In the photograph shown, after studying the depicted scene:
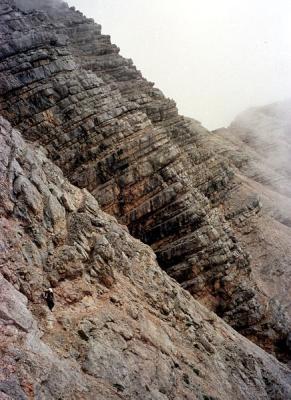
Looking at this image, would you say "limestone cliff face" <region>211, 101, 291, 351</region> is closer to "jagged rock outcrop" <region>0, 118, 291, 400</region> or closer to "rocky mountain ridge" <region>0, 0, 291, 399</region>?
"rocky mountain ridge" <region>0, 0, 291, 399</region>

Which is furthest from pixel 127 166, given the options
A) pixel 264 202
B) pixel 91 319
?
pixel 264 202

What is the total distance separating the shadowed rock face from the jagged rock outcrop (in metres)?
7.69

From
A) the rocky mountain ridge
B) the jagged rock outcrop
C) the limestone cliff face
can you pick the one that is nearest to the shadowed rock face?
the rocky mountain ridge

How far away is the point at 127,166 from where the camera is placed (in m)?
31.4

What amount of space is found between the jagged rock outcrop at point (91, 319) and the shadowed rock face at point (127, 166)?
769 cm

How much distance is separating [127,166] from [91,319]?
761 inches

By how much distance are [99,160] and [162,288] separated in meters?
14.5

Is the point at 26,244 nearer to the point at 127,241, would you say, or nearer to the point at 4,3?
the point at 127,241

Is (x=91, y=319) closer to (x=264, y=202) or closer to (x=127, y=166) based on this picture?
(x=127, y=166)

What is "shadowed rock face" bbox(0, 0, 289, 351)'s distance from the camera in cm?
2945

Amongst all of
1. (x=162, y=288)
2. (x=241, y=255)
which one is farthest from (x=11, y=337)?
(x=241, y=255)

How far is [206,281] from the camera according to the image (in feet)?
96.4

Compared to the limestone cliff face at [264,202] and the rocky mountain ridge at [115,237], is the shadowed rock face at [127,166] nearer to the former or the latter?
the rocky mountain ridge at [115,237]

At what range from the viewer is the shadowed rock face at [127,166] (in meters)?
29.5
